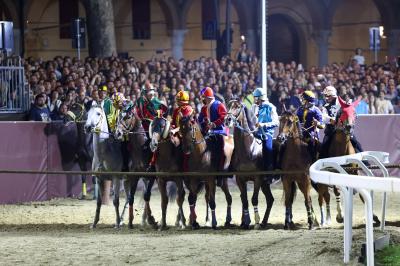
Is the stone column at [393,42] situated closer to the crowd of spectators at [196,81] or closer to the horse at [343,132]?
the crowd of spectators at [196,81]

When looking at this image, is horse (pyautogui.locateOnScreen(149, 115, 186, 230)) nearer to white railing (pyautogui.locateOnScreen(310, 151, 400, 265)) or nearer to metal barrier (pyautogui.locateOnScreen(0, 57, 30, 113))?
white railing (pyautogui.locateOnScreen(310, 151, 400, 265))

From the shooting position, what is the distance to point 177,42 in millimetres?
41875

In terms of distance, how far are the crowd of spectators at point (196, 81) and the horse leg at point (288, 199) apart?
492cm

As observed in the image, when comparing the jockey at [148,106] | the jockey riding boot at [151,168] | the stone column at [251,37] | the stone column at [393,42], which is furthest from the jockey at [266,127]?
the stone column at [393,42]

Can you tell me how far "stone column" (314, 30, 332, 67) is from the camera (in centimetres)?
4406

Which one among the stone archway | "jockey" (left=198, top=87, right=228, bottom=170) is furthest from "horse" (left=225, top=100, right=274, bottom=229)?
the stone archway

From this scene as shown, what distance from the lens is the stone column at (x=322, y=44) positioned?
4406cm

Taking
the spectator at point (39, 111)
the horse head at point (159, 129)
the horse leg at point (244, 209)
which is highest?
the spectator at point (39, 111)

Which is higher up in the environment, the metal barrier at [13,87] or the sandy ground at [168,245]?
the metal barrier at [13,87]

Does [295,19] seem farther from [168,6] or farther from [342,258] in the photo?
[342,258]

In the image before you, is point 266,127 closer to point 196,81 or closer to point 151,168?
point 151,168

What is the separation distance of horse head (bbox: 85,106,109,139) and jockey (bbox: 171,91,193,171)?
1.43m

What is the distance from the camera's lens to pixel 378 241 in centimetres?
1027

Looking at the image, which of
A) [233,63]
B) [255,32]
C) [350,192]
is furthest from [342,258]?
[255,32]
